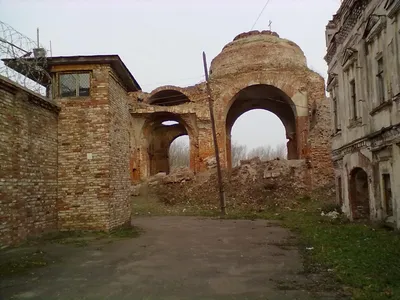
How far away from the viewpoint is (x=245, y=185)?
23609 millimetres

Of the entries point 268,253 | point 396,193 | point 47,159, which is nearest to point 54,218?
point 47,159

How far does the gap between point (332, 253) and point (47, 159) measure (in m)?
8.16

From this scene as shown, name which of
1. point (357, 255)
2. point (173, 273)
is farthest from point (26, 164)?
point (357, 255)

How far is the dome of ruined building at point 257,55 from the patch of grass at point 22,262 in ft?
70.3

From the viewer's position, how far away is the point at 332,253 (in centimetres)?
809

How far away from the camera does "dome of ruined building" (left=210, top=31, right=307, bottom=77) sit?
89.7 ft

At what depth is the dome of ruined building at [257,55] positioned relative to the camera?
2733 centimetres

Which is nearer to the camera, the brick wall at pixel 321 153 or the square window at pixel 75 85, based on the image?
the square window at pixel 75 85

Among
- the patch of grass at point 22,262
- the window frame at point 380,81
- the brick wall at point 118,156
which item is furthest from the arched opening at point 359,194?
the patch of grass at point 22,262

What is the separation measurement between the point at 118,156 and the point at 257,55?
688 inches

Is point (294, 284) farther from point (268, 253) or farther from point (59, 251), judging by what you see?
point (59, 251)

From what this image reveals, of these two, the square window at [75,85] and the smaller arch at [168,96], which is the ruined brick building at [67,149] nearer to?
the square window at [75,85]

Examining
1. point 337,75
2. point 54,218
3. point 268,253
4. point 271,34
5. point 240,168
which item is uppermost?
point 271,34

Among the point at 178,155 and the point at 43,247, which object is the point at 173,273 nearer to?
the point at 43,247
